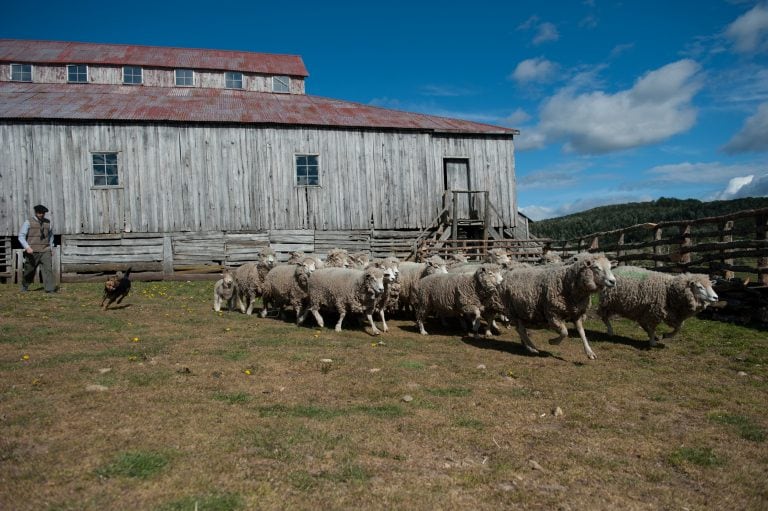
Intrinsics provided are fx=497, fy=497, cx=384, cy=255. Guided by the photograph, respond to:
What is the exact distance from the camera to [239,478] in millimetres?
3859

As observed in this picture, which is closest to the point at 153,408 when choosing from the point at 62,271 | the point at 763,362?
the point at 763,362

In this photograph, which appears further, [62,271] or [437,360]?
[62,271]

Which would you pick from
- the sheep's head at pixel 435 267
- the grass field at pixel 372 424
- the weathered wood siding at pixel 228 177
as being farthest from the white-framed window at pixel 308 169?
the grass field at pixel 372 424

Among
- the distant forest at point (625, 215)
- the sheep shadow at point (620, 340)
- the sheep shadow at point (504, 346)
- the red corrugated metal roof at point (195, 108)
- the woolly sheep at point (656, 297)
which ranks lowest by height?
the sheep shadow at point (620, 340)

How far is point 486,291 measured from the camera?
32.2 feet

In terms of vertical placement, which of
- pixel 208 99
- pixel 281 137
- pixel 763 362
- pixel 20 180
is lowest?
pixel 763 362

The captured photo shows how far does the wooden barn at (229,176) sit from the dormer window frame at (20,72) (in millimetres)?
441

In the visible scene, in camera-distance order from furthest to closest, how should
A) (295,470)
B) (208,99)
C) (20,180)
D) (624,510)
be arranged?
(208,99) → (20,180) → (295,470) → (624,510)

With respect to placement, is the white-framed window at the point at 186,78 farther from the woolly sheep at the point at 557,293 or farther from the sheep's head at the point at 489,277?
the woolly sheep at the point at 557,293

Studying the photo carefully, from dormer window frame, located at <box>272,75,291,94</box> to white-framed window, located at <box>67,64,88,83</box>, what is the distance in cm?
1042

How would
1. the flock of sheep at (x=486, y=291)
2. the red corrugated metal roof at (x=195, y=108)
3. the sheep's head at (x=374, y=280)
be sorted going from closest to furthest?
1. the flock of sheep at (x=486, y=291)
2. the sheep's head at (x=374, y=280)
3. the red corrugated metal roof at (x=195, y=108)

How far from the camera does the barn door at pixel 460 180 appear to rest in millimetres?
24900

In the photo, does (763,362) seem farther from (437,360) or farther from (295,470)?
(295,470)

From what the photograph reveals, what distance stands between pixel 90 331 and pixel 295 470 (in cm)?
728
